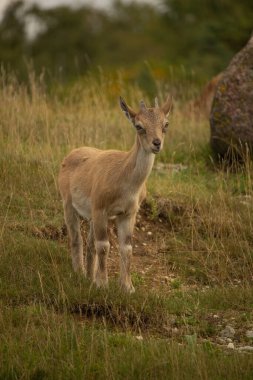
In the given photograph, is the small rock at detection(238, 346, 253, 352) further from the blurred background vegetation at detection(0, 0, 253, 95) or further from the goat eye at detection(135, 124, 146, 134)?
the blurred background vegetation at detection(0, 0, 253, 95)

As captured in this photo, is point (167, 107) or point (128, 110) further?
point (167, 107)

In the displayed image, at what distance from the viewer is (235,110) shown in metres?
13.2

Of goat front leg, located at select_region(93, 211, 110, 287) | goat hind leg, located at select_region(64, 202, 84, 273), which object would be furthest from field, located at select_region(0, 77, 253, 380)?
goat front leg, located at select_region(93, 211, 110, 287)

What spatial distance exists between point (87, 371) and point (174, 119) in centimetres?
859

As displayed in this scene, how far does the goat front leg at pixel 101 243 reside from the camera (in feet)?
28.7

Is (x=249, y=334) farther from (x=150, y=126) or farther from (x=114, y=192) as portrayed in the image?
(x=150, y=126)

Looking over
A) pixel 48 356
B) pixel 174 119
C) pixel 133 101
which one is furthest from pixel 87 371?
pixel 133 101

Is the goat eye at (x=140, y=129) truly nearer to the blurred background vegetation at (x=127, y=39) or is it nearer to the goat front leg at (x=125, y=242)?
the goat front leg at (x=125, y=242)

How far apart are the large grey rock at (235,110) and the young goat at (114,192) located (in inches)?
160

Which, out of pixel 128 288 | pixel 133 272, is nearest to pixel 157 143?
pixel 128 288

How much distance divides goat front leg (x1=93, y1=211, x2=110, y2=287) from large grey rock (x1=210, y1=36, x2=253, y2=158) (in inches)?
180

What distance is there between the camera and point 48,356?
708 cm

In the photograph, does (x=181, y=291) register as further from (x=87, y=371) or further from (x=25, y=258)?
(x=87, y=371)

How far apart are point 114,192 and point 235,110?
499cm
